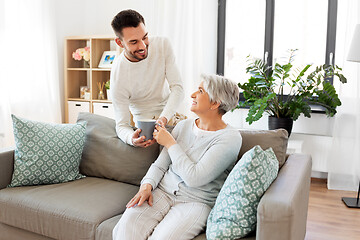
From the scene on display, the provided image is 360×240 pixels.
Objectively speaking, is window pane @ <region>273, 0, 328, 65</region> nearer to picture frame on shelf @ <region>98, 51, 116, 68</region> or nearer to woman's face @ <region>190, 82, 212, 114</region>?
picture frame on shelf @ <region>98, 51, 116, 68</region>

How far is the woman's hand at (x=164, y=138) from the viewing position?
1.94 m

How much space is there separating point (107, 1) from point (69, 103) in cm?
132

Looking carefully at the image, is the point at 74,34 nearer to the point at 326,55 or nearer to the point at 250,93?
the point at 250,93

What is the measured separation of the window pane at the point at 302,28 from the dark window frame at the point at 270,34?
4cm

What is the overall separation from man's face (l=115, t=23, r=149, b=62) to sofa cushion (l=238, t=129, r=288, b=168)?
2.40ft

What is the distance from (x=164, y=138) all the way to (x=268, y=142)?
1.74 ft

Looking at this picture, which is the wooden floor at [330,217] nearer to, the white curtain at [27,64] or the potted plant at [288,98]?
the potted plant at [288,98]

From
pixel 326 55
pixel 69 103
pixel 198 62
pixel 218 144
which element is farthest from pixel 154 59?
pixel 69 103

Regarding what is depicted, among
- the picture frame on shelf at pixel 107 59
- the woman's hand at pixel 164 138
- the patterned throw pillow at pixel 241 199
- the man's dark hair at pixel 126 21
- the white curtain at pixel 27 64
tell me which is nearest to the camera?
the patterned throw pillow at pixel 241 199

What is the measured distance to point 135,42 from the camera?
2184mm

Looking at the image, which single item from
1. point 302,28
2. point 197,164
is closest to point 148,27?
point 302,28

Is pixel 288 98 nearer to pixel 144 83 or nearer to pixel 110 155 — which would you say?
pixel 144 83

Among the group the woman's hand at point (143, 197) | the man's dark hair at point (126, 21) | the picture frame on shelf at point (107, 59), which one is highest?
the man's dark hair at point (126, 21)

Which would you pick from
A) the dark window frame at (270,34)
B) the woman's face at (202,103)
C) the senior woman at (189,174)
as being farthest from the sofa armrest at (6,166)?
the dark window frame at (270,34)
